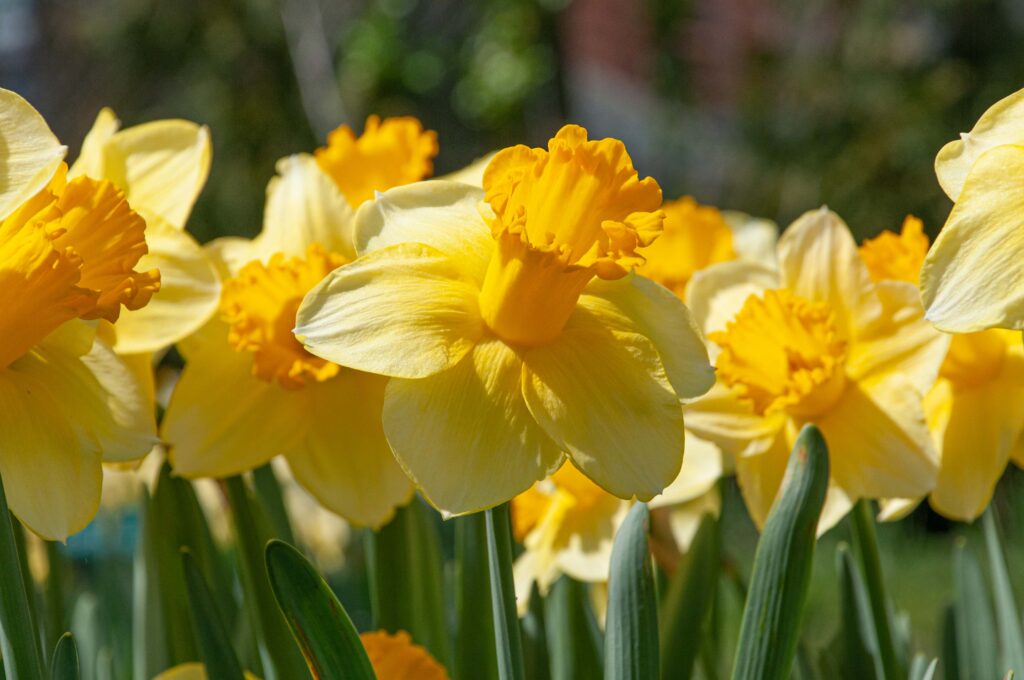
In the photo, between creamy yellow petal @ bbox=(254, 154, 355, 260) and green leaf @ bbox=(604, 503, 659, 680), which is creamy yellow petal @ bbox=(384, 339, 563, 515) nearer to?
green leaf @ bbox=(604, 503, 659, 680)

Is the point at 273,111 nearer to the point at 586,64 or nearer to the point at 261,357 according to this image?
the point at 586,64

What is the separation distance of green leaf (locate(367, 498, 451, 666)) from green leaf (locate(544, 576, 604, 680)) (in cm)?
8

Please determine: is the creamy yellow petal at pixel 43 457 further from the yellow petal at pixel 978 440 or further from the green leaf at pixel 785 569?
the yellow petal at pixel 978 440

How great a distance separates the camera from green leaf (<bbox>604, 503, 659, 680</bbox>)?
0.55 m

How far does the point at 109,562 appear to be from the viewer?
1.10 m

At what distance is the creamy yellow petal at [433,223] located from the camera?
0.59 meters

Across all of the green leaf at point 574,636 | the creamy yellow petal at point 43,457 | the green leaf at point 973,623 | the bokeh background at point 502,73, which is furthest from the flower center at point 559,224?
the bokeh background at point 502,73

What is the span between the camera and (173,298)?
699 mm

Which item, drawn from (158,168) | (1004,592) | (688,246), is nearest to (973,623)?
(1004,592)

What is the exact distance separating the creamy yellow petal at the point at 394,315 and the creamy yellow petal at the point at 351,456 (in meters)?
0.17

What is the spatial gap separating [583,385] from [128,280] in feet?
0.76

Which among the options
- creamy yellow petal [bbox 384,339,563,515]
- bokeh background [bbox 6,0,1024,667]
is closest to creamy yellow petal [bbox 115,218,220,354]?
creamy yellow petal [bbox 384,339,563,515]

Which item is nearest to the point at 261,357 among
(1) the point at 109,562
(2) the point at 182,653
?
(2) the point at 182,653

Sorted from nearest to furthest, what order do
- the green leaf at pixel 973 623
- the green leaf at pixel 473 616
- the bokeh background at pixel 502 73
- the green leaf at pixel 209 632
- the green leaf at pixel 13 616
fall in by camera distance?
the green leaf at pixel 13 616 < the green leaf at pixel 209 632 < the green leaf at pixel 473 616 < the green leaf at pixel 973 623 < the bokeh background at pixel 502 73
